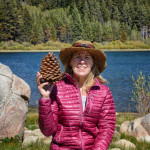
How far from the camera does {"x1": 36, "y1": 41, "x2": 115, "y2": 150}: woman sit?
2564 millimetres

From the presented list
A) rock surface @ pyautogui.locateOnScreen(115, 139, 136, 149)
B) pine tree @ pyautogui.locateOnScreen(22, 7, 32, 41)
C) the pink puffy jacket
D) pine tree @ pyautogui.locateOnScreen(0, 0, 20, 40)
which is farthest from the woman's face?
pine tree @ pyautogui.locateOnScreen(0, 0, 20, 40)

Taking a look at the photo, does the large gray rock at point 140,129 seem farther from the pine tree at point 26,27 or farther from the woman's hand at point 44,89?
the pine tree at point 26,27

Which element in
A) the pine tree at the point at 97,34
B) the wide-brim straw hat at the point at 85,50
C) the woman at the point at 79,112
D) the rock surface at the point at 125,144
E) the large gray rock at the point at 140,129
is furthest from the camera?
the pine tree at the point at 97,34

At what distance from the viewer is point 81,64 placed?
2.76 m

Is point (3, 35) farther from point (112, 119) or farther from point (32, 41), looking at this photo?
point (112, 119)

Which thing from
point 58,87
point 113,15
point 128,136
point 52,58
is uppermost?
point 113,15

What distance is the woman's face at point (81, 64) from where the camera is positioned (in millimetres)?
2762

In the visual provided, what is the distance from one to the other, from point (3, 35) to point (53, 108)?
286 ft

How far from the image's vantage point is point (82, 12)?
126m

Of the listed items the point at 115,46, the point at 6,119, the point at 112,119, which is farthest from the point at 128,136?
the point at 115,46

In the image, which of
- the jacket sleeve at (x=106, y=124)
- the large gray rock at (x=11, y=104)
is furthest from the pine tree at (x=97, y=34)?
the jacket sleeve at (x=106, y=124)

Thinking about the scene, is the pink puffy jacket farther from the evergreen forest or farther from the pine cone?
the evergreen forest

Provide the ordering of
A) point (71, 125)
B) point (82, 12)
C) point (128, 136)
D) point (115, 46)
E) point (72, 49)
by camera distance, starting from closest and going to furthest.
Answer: point (71, 125) < point (72, 49) < point (128, 136) < point (115, 46) < point (82, 12)

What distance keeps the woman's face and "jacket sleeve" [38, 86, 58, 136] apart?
0.34 metres
